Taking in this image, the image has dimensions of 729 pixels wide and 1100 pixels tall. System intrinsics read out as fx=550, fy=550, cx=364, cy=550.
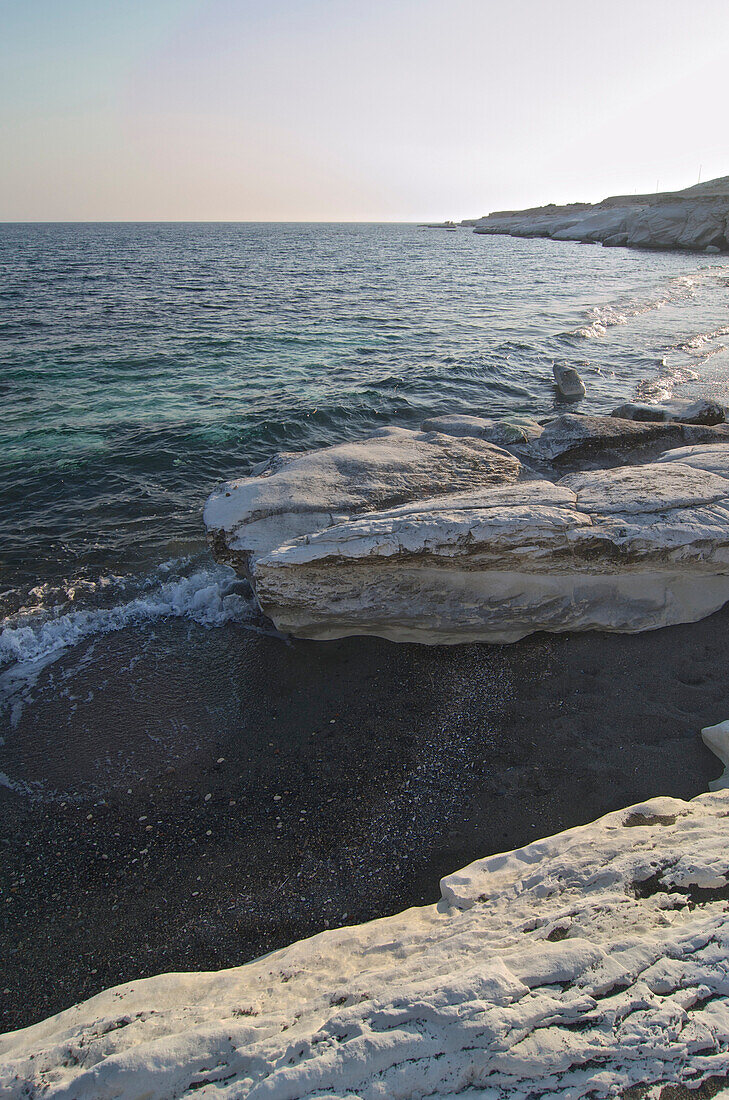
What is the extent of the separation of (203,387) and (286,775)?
12158 mm

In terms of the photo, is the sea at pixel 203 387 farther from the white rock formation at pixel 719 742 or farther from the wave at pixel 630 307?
the white rock formation at pixel 719 742

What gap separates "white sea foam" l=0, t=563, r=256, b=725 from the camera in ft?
18.6

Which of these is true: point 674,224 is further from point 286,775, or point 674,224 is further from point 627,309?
point 286,775

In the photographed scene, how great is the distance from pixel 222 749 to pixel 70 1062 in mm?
2423

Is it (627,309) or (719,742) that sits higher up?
(627,309)

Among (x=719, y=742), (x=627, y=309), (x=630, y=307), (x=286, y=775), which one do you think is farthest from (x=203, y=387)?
(x=630, y=307)

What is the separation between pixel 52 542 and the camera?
774 cm

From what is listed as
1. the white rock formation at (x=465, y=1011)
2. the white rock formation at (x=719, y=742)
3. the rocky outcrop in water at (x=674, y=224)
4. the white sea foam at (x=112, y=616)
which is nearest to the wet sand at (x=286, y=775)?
the white rock formation at (x=719, y=742)

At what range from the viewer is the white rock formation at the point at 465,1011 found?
77.4 inches

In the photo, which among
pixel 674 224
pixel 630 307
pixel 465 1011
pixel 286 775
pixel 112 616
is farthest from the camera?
pixel 674 224

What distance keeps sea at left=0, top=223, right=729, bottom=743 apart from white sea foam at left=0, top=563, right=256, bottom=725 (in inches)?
0.9

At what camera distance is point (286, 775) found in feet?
14.4

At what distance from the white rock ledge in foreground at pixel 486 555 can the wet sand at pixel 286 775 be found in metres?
0.28

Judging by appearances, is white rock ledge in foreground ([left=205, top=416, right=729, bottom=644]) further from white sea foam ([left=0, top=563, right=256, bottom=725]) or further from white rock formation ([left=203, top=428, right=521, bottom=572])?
white sea foam ([left=0, top=563, right=256, bottom=725])
